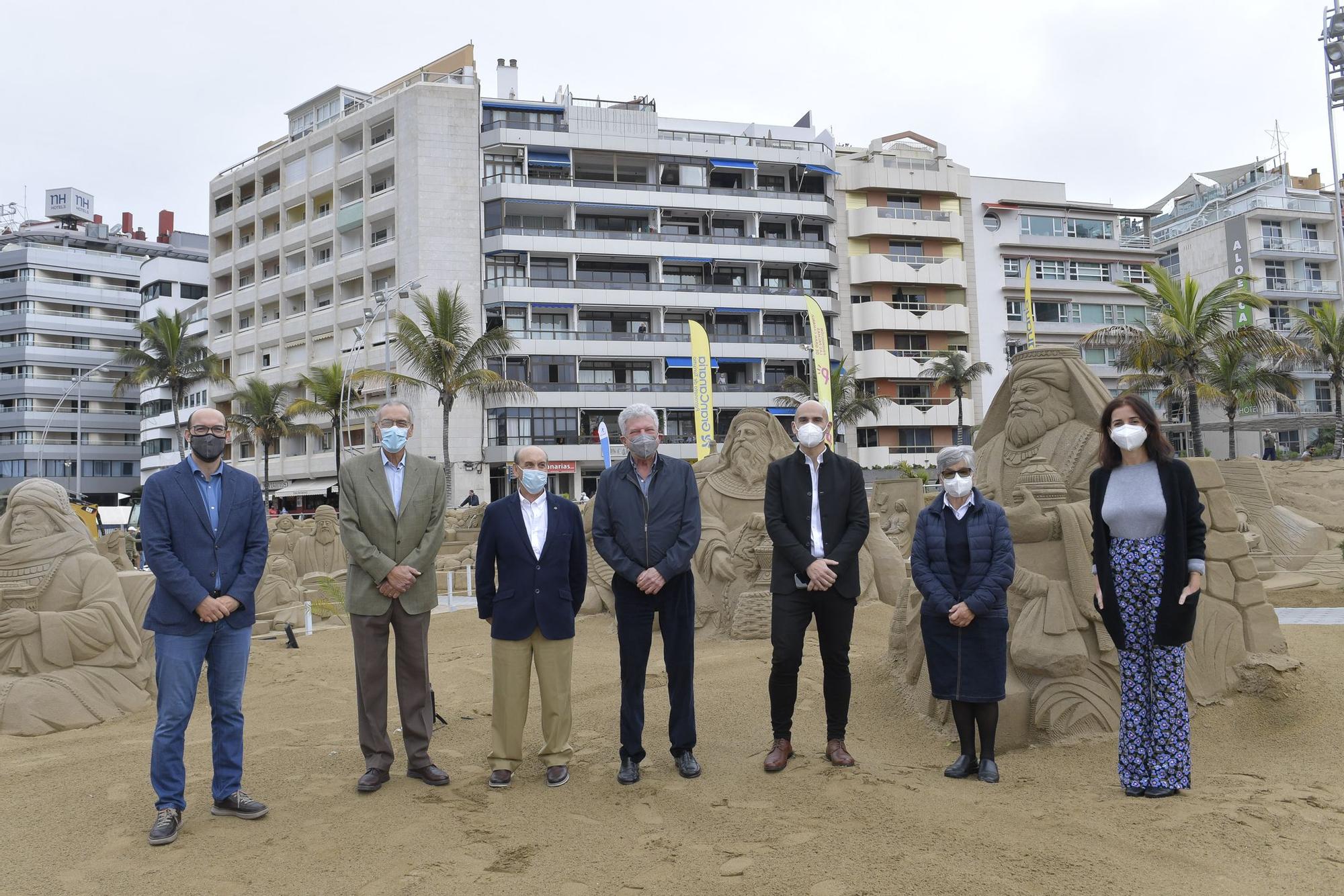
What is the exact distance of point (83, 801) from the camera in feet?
16.9

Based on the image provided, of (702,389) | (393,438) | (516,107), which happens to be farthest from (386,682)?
(516,107)

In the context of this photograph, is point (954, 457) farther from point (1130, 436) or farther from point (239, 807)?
point (239, 807)

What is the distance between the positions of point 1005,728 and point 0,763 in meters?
6.02

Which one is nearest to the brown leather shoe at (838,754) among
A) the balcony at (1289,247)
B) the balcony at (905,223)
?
the balcony at (905,223)

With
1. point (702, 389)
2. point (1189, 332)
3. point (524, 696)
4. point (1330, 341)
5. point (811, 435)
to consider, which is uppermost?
point (1330, 341)

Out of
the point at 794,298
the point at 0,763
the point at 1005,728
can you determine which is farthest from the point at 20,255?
the point at 1005,728

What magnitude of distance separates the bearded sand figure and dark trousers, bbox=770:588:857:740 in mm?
13281

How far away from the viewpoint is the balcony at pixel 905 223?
148 feet

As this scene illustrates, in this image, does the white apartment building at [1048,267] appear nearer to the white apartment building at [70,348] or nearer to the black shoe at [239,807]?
the black shoe at [239,807]

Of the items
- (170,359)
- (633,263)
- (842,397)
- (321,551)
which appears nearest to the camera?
(321,551)

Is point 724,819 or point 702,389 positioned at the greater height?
point 702,389

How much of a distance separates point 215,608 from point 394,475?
3.74ft

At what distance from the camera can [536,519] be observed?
5305 mm

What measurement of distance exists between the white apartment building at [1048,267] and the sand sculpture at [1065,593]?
Answer: 41.2 metres
